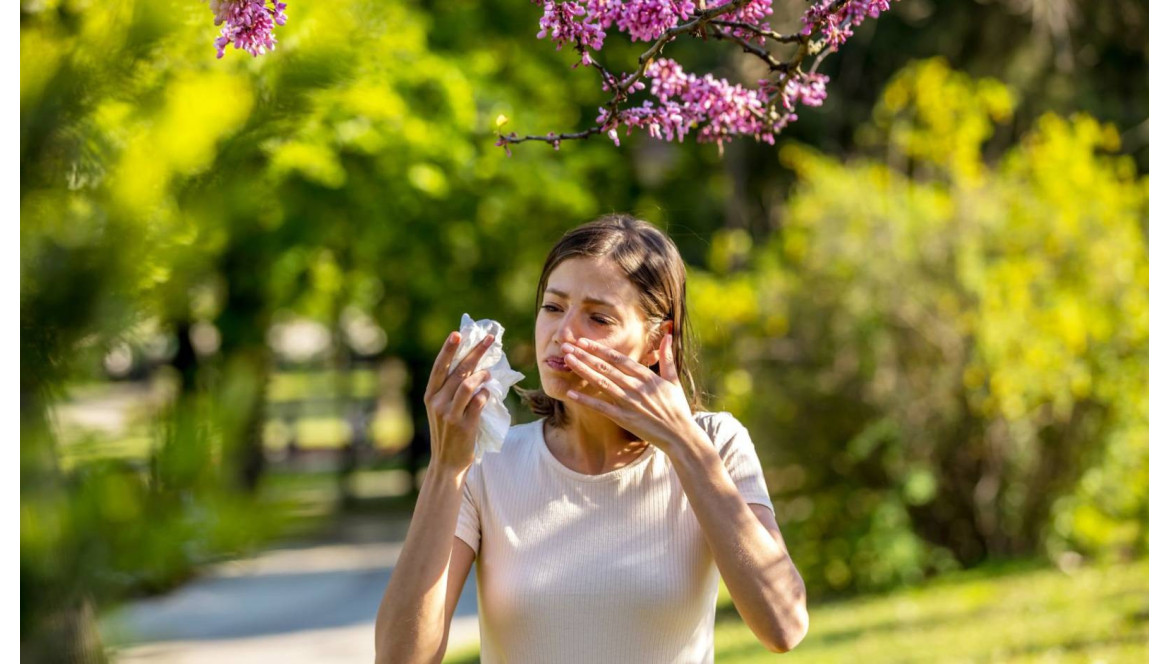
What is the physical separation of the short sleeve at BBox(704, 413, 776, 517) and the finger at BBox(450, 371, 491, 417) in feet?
1.66

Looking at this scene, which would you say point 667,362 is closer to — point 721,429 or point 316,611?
point 721,429

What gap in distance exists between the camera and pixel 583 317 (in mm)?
2186

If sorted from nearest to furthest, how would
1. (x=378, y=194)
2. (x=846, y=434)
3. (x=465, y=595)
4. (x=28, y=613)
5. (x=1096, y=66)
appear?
(x=28, y=613)
(x=846, y=434)
(x=378, y=194)
(x=465, y=595)
(x=1096, y=66)

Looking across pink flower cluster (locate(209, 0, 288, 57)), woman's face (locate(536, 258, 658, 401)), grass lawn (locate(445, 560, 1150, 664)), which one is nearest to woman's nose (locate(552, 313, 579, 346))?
woman's face (locate(536, 258, 658, 401))

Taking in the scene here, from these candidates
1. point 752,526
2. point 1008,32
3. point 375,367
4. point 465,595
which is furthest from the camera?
point 375,367

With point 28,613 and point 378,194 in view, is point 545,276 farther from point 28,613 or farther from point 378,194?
point 378,194

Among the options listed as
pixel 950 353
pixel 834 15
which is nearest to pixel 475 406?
pixel 834 15

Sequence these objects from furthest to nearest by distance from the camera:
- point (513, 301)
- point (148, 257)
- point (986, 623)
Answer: point (513, 301) → point (986, 623) → point (148, 257)

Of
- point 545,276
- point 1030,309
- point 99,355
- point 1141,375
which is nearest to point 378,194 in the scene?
point 1030,309

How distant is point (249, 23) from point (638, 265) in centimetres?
84

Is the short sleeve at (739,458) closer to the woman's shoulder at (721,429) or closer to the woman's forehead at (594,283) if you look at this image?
the woman's shoulder at (721,429)

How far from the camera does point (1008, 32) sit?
46.4ft

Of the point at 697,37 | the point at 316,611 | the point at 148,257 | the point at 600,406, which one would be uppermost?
the point at 697,37

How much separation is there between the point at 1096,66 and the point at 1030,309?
886 cm
